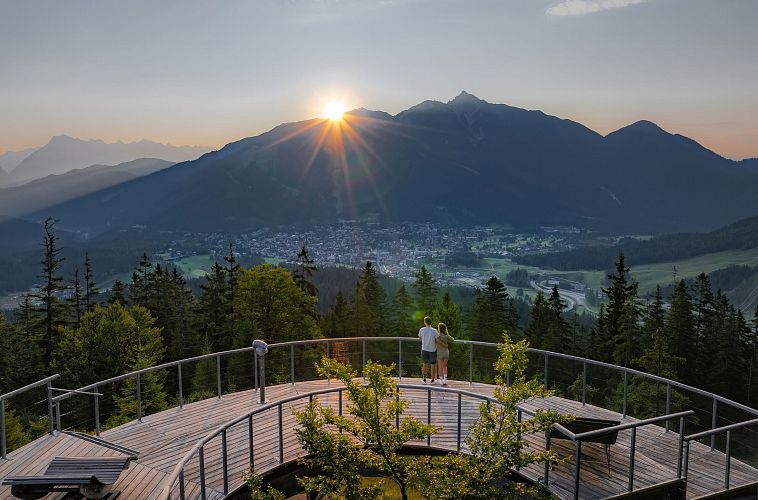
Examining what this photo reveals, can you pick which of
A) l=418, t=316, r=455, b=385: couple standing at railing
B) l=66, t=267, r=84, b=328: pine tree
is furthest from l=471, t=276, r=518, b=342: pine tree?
l=418, t=316, r=455, b=385: couple standing at railing

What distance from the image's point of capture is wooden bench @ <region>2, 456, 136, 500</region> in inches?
311

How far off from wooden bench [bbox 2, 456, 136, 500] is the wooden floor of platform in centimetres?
48

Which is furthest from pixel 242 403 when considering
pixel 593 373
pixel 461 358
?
pixel 593 373

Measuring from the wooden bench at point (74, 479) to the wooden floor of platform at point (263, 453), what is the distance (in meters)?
0.48

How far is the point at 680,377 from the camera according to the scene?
55719mm

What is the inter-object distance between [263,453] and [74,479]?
3.56 m

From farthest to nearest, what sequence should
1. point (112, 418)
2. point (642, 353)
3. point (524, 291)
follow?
point (524, 291), point (642, 353), point (112, 418)

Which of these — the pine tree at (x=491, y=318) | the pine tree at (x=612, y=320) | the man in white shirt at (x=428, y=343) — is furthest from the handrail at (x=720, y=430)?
the pine tree at (x=612, y=320)

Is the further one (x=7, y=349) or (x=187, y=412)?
(x=7, y=349)

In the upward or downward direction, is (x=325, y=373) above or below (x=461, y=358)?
above

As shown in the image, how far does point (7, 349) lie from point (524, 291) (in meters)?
159

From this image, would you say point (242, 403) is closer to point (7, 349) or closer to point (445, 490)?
point (445, 490)

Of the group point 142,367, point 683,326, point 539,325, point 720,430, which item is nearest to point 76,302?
point 142,367

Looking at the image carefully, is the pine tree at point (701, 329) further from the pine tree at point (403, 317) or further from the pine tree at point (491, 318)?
the pine tree at point (403, 317)
